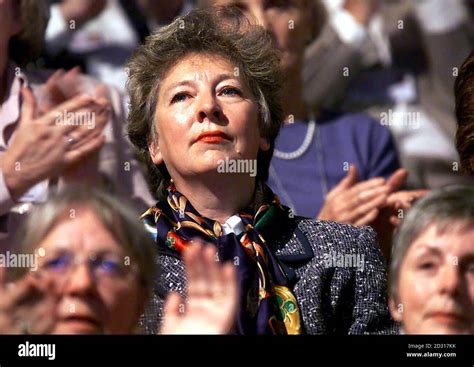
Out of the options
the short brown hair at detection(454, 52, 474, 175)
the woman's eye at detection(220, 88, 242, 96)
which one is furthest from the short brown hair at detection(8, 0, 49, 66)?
the short brown hair at detection(454, 52, 474, 175)

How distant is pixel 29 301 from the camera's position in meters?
2.93

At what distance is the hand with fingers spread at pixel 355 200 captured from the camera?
399 cm

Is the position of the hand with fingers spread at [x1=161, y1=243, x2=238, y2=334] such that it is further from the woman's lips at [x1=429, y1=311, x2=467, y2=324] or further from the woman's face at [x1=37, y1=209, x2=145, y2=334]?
the woman's lips at [x1=429, y1=311, x2=467, y2=324]

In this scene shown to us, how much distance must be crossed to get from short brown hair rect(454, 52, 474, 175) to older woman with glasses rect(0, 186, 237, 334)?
1.07 m

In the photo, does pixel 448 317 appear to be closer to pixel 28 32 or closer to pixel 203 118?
pixel 203 118

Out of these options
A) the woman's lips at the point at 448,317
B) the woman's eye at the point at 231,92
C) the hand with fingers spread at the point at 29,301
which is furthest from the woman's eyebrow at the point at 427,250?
the hand with fingers spread at the point at 29,301

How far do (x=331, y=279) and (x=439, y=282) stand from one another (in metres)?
0.43

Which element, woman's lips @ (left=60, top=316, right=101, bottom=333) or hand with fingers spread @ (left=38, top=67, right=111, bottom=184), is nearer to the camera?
woman's lips @ (left=60, top=316, right=101, bottom=333)

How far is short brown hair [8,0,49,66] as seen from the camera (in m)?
4.01

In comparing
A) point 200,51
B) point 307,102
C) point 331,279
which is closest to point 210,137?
point 200,51

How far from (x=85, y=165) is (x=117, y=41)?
0.72 meters

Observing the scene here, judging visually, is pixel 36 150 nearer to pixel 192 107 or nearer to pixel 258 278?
pixel 192 107

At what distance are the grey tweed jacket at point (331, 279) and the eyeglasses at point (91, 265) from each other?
0.29m

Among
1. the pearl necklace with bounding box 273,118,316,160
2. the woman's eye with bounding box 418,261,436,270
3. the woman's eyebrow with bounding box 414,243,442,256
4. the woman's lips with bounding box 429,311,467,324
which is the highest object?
the pearl necklace with bounding box 273,118,316,160
